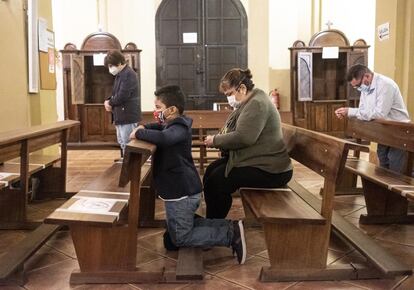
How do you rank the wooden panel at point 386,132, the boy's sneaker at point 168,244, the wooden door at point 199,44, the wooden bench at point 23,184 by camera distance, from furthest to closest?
the wooden door at point 199,44 → the wooden panel at point 386,132 → the boy's sneaker at point 168,244 → the wooden bench at point 23,184

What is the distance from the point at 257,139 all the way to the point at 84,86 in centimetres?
703

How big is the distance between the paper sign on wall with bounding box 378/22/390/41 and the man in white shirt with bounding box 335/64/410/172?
1596 mm

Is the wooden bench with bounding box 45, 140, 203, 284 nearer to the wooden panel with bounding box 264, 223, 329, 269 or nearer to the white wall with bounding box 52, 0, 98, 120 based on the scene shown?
the wooden panel with bounding box 264, 223, 329, 269

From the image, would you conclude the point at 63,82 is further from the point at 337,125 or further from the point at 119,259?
the point at 119,259

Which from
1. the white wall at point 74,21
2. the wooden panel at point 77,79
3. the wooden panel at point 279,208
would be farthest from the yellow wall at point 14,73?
the white wall at point 74,21

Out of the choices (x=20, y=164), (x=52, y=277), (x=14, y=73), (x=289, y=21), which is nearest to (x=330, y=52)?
(x=289, y=21)

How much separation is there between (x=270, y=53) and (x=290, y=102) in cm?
117

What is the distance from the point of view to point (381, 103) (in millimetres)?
4527

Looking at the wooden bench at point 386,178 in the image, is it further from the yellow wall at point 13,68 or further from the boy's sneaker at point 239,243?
the yellow wall at point 13,68

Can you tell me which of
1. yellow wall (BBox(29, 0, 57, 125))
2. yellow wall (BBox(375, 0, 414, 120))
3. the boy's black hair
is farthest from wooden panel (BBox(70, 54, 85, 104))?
the boy's black hair

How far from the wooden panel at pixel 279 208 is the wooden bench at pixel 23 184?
1404 mm

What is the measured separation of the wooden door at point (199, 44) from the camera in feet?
34.6

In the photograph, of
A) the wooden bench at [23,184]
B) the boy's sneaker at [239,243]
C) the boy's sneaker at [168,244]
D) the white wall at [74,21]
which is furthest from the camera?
the white wall at [74,21]

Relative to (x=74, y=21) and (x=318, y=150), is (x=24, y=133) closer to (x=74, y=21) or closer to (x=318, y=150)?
(x=318, y=150)
